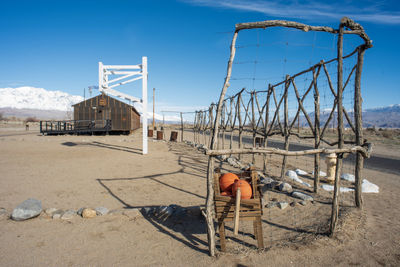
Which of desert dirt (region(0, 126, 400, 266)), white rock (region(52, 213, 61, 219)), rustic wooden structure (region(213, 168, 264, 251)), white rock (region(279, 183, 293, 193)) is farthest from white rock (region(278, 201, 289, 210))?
white rock (region(52, 213, 61, 219))

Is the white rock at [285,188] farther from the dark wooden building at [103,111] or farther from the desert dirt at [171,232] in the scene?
the dark wooden building at [103,111]

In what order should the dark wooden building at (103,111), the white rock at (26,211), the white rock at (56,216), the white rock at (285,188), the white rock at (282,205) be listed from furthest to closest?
1. the dark wooden building at (103,111)
2. the white rock at (285,188)
3. the white rock at (282,205)
4. the white rock at (56,216)
5. the white rock at (26,211)

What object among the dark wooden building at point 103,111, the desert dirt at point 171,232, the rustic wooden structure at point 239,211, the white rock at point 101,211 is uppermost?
the dark wooden building at point 103,111

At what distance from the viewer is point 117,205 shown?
192 inches

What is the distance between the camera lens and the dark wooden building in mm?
24625

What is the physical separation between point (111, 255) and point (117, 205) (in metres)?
1.88

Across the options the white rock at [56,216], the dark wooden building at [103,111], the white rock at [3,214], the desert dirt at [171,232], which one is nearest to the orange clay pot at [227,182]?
the desert dirt at [171,232]

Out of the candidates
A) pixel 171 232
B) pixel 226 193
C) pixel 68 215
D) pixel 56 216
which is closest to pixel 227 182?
pixel 226 193

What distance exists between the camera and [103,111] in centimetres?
2484

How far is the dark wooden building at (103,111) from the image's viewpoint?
24625 mm

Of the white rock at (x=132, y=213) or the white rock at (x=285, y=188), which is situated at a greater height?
the white rock at (x=285, y=188)

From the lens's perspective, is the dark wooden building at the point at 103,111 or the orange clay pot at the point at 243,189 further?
the dark wooden building at the point at 103,111

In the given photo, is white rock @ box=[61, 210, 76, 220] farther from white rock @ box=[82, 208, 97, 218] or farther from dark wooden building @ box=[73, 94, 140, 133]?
dark wooden building @ box=[73, 94, 140, 133]

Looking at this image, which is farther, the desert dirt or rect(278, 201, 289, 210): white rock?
rect(278, 201, 289, 210): white rock
